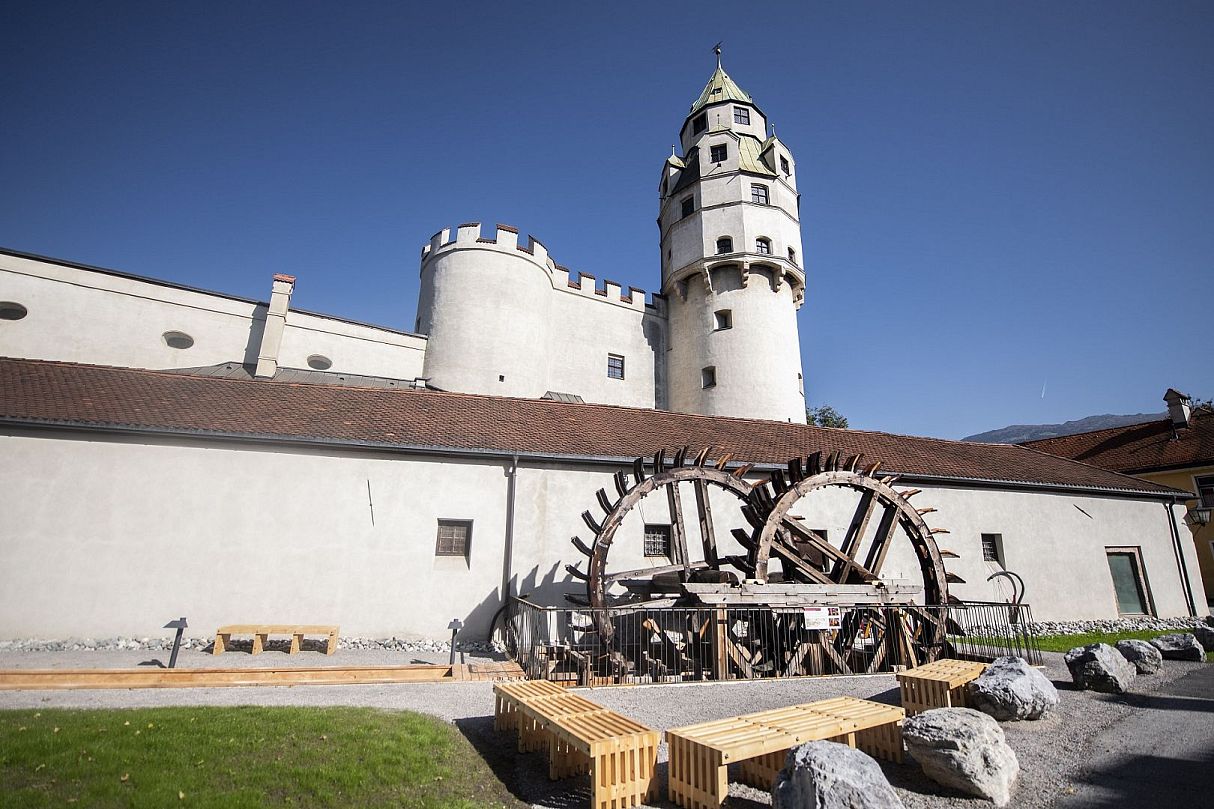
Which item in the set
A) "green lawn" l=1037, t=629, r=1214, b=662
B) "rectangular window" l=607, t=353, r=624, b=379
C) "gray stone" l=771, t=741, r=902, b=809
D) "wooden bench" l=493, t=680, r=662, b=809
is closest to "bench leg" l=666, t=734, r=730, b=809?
"wooden bench" l=493, t=680, r=662, b=809

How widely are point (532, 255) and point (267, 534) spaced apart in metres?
17.4

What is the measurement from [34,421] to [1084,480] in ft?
86.2

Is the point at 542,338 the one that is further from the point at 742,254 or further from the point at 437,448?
the point at 437,448

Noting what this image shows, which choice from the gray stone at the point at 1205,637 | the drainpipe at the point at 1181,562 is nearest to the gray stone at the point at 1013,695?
the gray stone at the point at 1205,637

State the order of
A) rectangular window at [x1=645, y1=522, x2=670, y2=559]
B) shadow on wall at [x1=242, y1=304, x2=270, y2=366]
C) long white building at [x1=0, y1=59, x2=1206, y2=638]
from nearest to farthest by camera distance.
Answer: long white building at [x1=0, y1=59, x2=1206, y2=638] → rectangular window at [x1=645, y1=522, x2=670, y2=559] → shadow on wall at [x1=242, y1=304, x2=270, y2=366]

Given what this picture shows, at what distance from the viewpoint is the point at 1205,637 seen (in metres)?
11.6

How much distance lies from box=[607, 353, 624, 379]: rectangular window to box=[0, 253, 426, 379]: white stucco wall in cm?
946

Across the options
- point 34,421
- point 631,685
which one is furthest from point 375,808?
point 34,421

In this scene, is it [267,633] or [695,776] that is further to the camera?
[267,633]

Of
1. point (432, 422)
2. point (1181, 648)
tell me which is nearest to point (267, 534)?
point (432, 422)

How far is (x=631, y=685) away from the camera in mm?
8859

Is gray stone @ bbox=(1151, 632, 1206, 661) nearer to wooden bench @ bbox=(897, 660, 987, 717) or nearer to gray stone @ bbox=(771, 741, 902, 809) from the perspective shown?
wooden bench @ bbox=(897, 660, 987, 717)

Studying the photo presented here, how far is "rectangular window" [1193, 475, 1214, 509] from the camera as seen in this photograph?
22.9 metres

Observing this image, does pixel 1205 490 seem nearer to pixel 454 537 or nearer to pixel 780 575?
pixel 780 575
